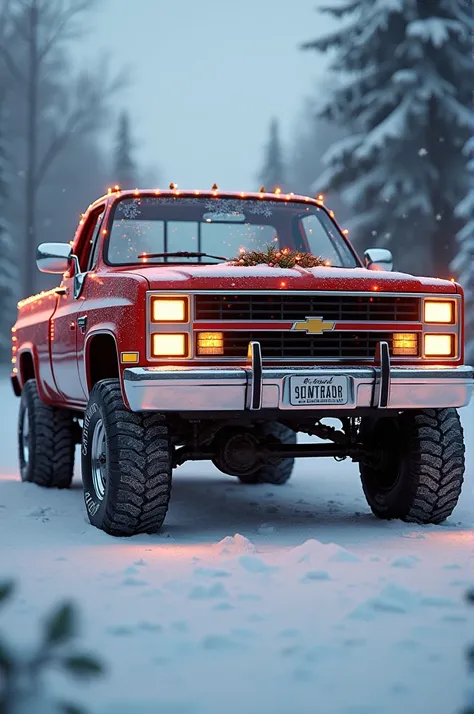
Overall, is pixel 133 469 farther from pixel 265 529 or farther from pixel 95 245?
pixel 95 245

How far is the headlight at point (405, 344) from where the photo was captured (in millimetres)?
6508

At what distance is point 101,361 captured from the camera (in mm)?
7188

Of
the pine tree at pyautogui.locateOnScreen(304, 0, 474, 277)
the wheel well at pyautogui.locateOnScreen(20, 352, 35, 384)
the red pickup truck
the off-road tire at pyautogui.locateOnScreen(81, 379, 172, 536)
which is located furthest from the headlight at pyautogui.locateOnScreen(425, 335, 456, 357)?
the pine tree at pyautogui.locateOnScreen(304, 0, 474, 277)

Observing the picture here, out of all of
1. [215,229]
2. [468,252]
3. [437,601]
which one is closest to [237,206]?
[215,229]

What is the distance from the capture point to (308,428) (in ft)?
22.3

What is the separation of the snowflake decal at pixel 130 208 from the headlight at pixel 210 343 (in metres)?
1.78

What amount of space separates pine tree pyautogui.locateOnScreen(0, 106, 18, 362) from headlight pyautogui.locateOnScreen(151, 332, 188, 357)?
34376mm

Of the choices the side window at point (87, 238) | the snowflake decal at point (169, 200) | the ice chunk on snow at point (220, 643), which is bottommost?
the ice chunk on snow at point (220, 643)

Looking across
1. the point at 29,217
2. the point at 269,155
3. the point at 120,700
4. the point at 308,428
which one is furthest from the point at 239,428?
the point at 269,155

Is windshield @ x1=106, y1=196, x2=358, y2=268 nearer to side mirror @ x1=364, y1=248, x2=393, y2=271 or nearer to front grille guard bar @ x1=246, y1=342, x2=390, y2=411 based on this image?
side mirror @ x1=364, y1=248, x2=393, y2=271

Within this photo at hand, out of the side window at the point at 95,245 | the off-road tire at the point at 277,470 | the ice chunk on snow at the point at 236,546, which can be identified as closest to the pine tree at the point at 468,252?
the off-road tire at the point at 277,470

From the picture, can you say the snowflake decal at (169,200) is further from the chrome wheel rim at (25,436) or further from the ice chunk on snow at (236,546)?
the ice chunk on snow at (236,546)

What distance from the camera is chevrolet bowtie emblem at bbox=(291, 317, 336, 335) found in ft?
20.6

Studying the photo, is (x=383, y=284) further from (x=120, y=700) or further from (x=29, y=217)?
(x=29, y=217)
